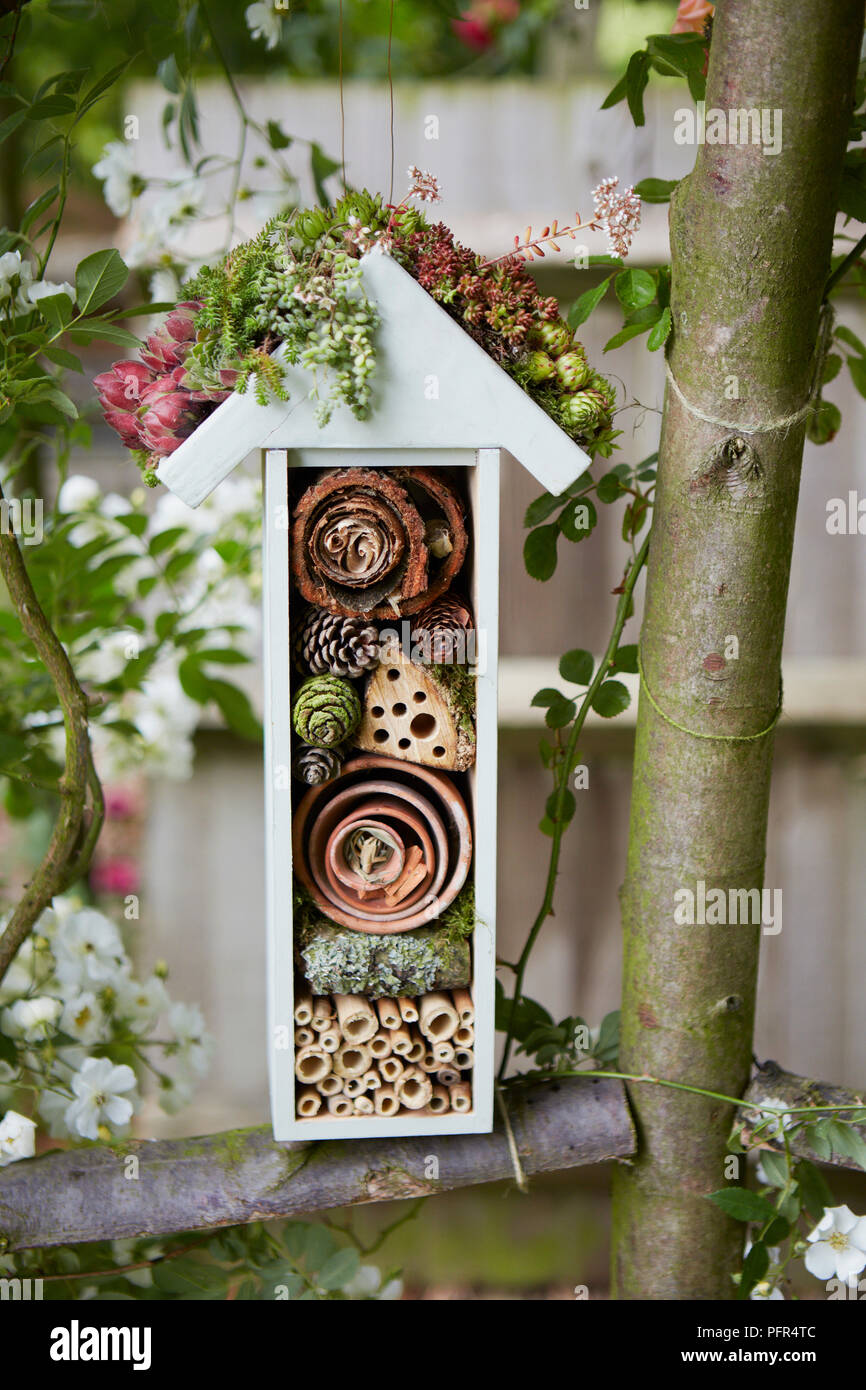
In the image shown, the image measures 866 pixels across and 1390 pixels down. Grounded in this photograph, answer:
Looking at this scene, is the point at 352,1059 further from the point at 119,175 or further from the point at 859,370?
the point at 119,175

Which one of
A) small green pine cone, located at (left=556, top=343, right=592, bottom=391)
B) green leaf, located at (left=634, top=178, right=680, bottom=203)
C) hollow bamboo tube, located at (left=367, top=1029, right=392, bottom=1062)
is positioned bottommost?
hollow bamboo tube, located at (left=367, top=1029, right=392, bottom=1062)

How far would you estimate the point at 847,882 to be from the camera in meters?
1.73

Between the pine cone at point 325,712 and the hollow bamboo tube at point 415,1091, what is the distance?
0.84 ft

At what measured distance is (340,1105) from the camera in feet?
2.72

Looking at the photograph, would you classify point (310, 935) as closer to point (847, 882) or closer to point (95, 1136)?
point (95, 1136)

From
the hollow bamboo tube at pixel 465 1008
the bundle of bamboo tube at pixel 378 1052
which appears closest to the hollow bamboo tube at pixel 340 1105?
the bundle of bamboo tube at pixel 378 1052

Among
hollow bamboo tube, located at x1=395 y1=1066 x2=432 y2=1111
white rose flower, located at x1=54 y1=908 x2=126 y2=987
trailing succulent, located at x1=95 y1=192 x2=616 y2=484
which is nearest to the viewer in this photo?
trailing succulent, located at x1=95 y1=192 x2=616 y2=484

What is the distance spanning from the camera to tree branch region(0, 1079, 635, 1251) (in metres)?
0.86

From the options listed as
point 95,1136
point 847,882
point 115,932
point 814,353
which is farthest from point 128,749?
point 847,882

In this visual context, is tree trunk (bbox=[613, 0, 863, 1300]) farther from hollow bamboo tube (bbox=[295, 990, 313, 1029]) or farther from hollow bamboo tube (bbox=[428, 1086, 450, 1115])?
hollow bamboo tube (bbox=[295, 990, 313, 1029])

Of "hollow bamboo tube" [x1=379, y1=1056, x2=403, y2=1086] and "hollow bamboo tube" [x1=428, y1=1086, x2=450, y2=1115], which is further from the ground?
"hollow bamboo tube" [x1=379, y1=1056, x2=403, y2=1086]

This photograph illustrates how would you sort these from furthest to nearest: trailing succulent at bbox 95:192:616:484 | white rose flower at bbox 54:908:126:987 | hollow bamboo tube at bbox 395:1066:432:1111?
white rose flower at bbox 54:908:126:987 → hollow bamboo tube at bbox 395:1066:432:1111 → trailing succulent at bbox 95:192:616:484

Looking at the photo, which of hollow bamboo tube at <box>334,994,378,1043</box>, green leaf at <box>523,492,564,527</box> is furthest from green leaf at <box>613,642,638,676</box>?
hollow bamboo tube at <box>334,994,378,1043</box>

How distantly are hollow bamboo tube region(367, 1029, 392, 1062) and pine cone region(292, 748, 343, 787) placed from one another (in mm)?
196
